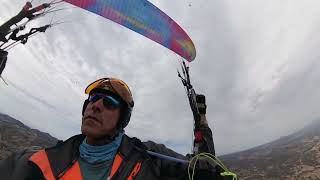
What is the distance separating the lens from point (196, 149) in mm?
4750

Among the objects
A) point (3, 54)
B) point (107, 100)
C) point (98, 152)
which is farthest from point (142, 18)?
point (98, 152)

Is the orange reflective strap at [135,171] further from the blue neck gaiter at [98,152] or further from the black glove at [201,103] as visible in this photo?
the black glove at [201,103]

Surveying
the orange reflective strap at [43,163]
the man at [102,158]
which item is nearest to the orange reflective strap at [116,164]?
the man at [102,158]

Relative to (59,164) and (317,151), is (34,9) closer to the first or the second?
(59,164)

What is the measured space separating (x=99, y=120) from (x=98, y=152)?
46 cm

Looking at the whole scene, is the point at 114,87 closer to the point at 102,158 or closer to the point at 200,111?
the point at 102,158

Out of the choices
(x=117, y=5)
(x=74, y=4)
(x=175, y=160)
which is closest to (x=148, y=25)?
(x=117, y=5)

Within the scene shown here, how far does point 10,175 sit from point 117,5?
13.8 metres

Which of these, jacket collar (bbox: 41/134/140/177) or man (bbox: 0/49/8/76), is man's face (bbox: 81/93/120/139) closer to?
jacket collar (bbox: 41/134/140/177)

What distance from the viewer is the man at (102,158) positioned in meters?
4.08

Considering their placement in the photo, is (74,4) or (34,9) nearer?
(34,9)

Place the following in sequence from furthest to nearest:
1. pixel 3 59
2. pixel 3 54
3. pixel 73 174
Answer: pixel 3 54 < pixel 3 59 < pixel 73 174

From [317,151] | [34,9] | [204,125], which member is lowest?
[204,125]

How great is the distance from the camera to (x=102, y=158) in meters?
4.29
